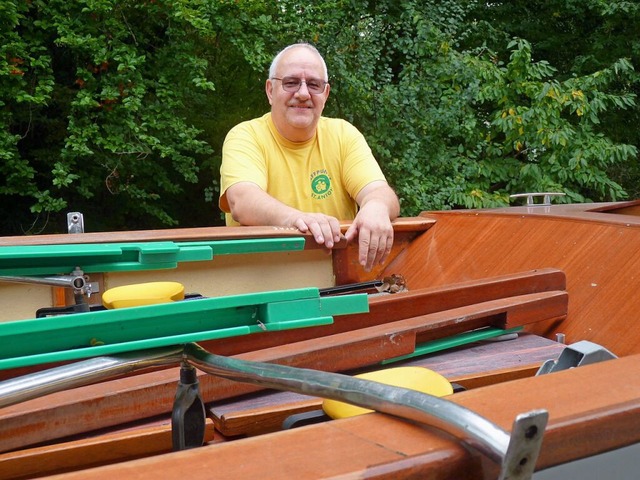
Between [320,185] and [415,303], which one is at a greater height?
[320,185]

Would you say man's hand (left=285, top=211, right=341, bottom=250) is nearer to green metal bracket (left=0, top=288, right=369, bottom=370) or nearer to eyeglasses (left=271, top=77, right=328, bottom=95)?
eyeglasses (left=271, top=77, right=328, bottom=95)

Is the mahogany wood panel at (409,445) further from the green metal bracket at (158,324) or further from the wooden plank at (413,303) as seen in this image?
the wooden plank at (413,303)

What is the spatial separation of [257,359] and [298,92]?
166cm

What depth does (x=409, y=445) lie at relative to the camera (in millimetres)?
660

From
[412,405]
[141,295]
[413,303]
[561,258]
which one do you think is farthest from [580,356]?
[561,258]

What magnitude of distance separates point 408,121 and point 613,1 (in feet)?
9.69

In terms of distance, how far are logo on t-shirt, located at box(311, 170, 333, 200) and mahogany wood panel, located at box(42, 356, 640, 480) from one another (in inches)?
76.2

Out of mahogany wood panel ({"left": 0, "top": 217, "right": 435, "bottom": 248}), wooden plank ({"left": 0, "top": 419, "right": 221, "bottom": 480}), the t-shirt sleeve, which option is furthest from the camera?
the t-shirt sleeve

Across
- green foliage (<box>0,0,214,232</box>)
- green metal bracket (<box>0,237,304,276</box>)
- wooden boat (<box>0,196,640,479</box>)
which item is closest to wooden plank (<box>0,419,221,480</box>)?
wooden boat (<box>0,196,640,479</box>)

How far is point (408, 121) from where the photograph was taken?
5.91 m

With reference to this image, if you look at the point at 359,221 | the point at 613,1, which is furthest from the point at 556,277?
the point at 613,1

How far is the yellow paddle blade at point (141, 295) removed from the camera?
3.83 ft

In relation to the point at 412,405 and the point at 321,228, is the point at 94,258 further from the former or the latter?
the point at 321,228

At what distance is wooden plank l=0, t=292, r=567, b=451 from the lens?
3.21 ft
